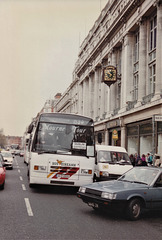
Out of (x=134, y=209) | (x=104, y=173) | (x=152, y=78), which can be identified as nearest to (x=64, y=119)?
(x=104, y=173)

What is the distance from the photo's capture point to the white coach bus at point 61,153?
479 inches

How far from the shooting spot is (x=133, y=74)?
30562 millimetres

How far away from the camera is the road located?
6312mm

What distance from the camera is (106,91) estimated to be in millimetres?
40094

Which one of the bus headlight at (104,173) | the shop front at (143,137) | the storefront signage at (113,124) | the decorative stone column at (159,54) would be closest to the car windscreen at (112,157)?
the bus headlight at (104,173)

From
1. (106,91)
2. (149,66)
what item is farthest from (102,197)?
(106,91)

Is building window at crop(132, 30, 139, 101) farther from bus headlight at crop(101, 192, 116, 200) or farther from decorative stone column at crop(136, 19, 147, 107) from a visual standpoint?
→ bus headlight at crop(101, 192, 116, 200)

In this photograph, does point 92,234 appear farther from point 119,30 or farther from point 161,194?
point 119,30

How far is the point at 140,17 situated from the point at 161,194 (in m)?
22.1

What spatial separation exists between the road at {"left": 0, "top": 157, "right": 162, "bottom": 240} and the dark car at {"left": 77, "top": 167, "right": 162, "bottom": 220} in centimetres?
34

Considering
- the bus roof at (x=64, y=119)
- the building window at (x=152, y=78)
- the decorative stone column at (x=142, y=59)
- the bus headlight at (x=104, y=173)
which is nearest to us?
the bus roof at (x=64, y=119)

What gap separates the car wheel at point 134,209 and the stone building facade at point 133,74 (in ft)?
38.0

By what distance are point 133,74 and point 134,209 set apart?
77.6ft

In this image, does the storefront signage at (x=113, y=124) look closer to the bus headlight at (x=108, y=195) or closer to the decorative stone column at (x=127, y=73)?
the decorative stone column at (x=127, y=73)
